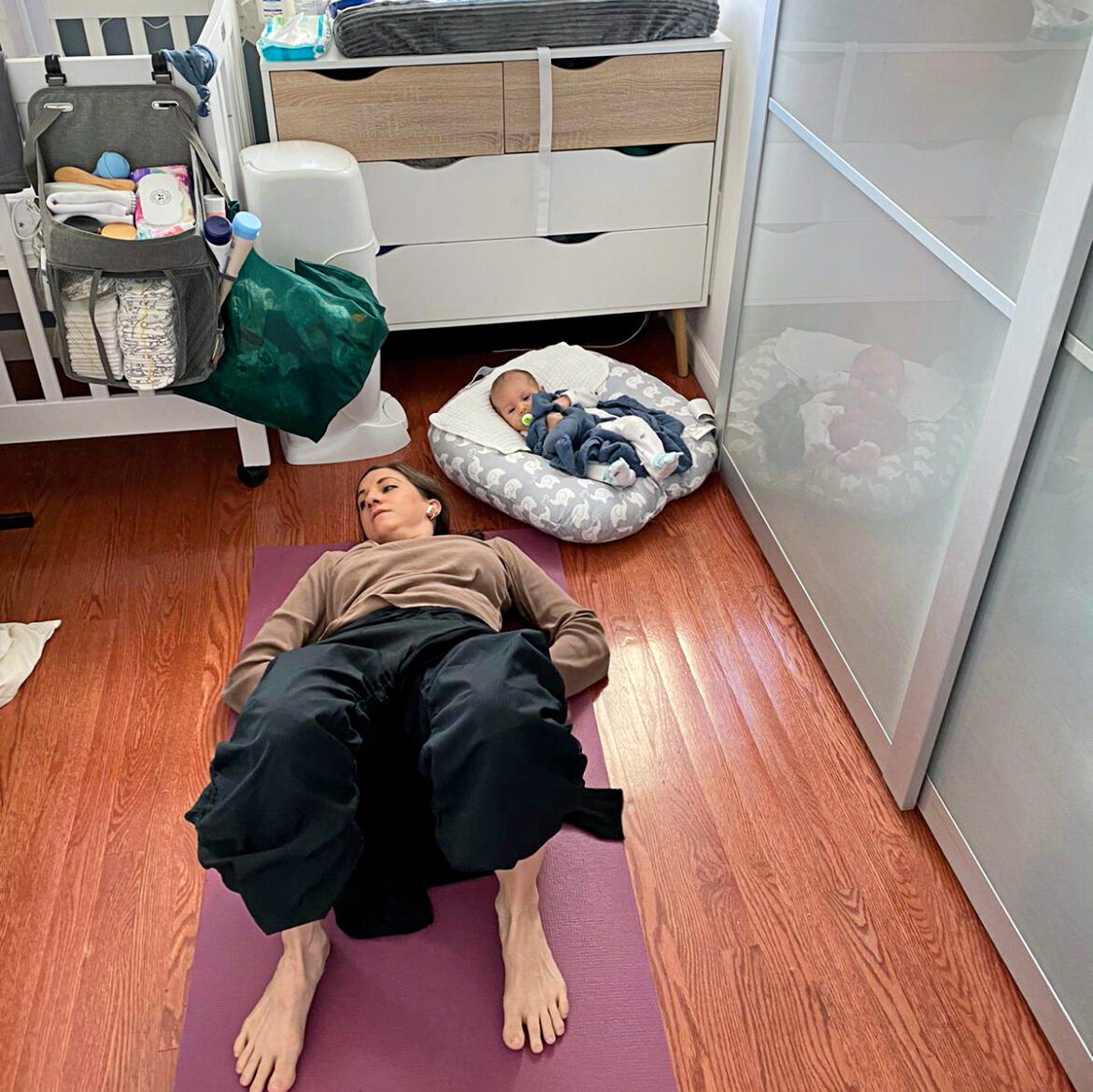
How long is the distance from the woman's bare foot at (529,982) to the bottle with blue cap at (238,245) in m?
1.25

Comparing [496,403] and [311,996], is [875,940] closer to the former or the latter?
[311,996]

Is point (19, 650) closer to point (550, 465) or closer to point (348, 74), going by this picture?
point (550, 465)

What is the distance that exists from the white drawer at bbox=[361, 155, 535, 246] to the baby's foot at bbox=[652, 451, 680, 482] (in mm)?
661

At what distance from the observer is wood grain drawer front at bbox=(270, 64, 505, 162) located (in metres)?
2.36

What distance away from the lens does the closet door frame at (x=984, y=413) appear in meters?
1.22

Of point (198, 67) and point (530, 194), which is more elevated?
point (198, 67)

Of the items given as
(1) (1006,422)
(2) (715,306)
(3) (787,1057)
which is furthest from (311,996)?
(2) (715,306)

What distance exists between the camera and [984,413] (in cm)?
144

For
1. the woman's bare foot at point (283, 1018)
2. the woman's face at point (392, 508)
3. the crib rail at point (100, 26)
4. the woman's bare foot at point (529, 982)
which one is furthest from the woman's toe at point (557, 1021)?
the crib rail at point (100, 26)

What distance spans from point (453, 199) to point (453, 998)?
174 centimetres

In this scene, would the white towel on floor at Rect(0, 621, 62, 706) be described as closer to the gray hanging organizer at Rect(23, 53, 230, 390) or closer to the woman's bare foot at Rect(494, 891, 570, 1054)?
the gray hanging organizer at Rect(23, 53, 230, 390)

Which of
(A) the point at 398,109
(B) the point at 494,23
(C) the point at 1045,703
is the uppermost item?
(B) the point at 494,23

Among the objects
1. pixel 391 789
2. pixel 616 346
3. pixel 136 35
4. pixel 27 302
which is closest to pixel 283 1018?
pixel 391 789

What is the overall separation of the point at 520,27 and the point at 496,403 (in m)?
0.79
